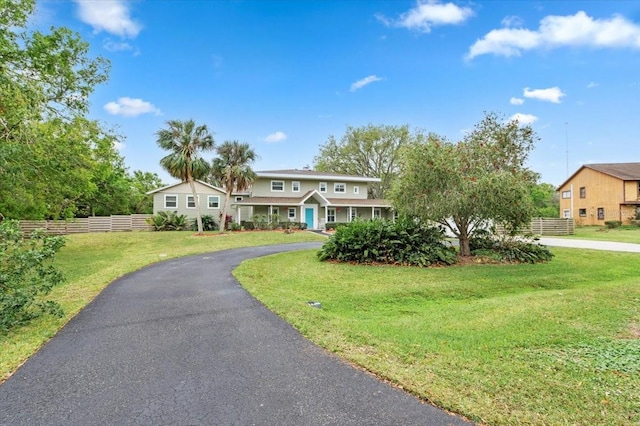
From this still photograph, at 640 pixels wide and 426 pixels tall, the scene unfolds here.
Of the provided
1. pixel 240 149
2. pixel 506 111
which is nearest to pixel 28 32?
pixel 240 149

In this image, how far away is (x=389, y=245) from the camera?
1205cm

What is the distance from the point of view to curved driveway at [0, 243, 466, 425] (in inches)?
107

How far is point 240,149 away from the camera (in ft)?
82.9

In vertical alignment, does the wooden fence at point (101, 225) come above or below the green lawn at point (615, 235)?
above

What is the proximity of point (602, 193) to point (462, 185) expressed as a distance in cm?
3549

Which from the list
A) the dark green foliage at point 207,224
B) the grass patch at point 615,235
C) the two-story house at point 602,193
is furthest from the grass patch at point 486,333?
the two-story house at point 602,193

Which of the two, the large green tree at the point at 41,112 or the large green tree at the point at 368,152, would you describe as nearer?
the large green tree at the point at 41,112

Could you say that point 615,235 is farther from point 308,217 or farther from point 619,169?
point 308,217

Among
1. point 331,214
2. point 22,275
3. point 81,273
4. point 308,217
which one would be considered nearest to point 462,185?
point 22,275

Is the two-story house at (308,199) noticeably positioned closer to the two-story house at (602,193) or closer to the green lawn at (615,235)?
the green lawn at (615,235)

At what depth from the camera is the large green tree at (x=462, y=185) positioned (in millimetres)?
10584

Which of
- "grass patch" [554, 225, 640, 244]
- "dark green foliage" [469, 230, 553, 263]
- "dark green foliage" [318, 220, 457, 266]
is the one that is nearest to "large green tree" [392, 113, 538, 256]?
"dark green foliage" [318, 220, 457, 266]

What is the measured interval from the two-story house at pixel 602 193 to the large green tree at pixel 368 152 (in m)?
20.1

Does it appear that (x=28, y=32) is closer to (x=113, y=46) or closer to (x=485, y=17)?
(x=113, y=46)
